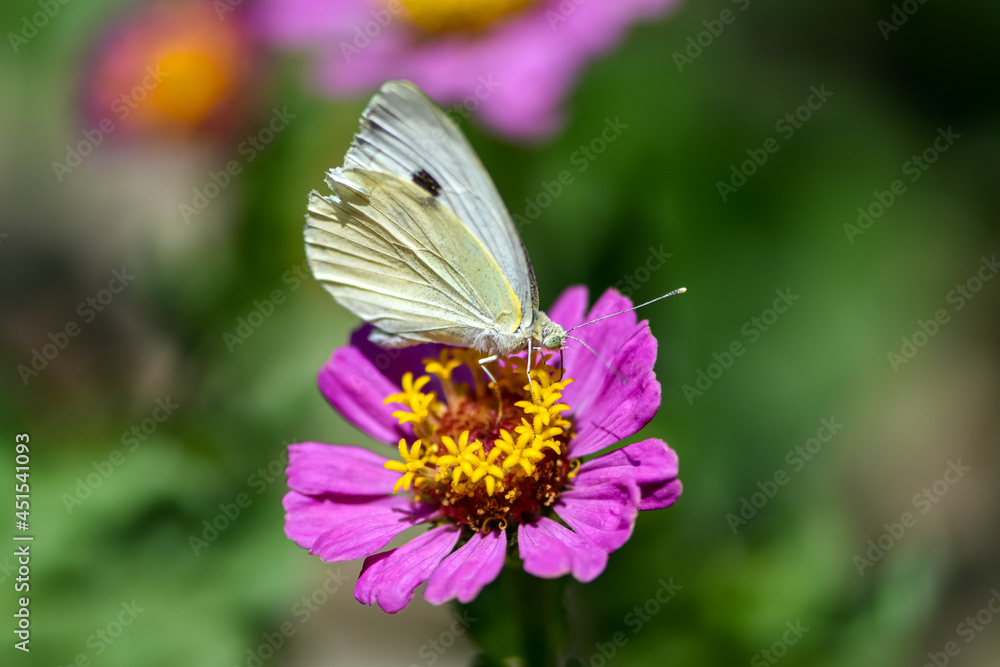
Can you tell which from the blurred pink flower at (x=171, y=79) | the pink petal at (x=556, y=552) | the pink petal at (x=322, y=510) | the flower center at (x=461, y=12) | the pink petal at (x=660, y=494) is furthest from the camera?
the blurred pink flower at (x=171, y=79)

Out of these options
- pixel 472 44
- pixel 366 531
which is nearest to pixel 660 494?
pixel 366 531

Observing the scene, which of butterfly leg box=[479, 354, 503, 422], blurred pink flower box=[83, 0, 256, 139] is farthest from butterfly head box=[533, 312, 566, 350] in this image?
blurred pink flower box=[83, 0, 256, 139]

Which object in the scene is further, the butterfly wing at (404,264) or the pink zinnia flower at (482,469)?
the butterfly wing at (404,264)

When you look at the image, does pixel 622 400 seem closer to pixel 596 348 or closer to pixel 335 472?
pixel 596 348

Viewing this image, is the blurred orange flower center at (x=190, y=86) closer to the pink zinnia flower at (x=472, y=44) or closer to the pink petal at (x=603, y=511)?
the pink zinnia flower at (x=472, y=44)

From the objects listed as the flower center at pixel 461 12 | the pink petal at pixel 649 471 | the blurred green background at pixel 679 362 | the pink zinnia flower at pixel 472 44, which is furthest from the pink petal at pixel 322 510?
the flower center at pixel 461 12

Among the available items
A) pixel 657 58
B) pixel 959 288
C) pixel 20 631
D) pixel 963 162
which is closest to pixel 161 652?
pixel 20 631

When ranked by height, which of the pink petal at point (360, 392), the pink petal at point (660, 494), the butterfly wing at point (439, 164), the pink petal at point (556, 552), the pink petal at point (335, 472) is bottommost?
the pink petal at point (335, 472)
